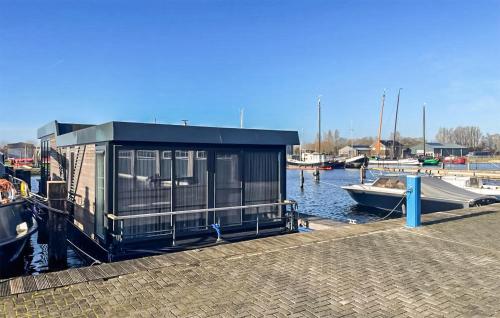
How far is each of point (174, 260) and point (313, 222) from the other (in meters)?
6.52

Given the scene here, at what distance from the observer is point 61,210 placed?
8.52m

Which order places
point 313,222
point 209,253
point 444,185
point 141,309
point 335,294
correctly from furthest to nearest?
1. point 444,185
2. point 313,222
3. point 209,253
4. point 335,294
5. point 141,309

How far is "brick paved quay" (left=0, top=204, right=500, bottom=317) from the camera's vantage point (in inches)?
178

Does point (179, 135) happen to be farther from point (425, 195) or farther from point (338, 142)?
point (338, 142)

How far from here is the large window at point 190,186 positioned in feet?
29.2

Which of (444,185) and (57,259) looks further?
(444,185)

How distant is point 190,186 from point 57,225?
3028mm

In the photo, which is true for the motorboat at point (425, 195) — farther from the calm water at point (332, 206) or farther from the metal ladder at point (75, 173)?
the metal ladder at point (75, 173)

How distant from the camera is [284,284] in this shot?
5398 mm

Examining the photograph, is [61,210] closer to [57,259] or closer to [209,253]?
[57,259]

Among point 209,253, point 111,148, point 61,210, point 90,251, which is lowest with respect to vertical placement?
point 90,251

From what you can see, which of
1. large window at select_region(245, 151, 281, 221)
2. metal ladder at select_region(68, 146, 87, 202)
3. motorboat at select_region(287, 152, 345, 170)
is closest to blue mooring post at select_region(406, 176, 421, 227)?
large window at select_region(245, 151, 281, 221)

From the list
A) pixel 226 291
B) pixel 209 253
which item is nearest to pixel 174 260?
pixel 209 253

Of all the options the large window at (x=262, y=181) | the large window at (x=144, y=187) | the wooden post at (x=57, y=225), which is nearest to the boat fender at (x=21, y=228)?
the wooden post at (x=57, y=225)
